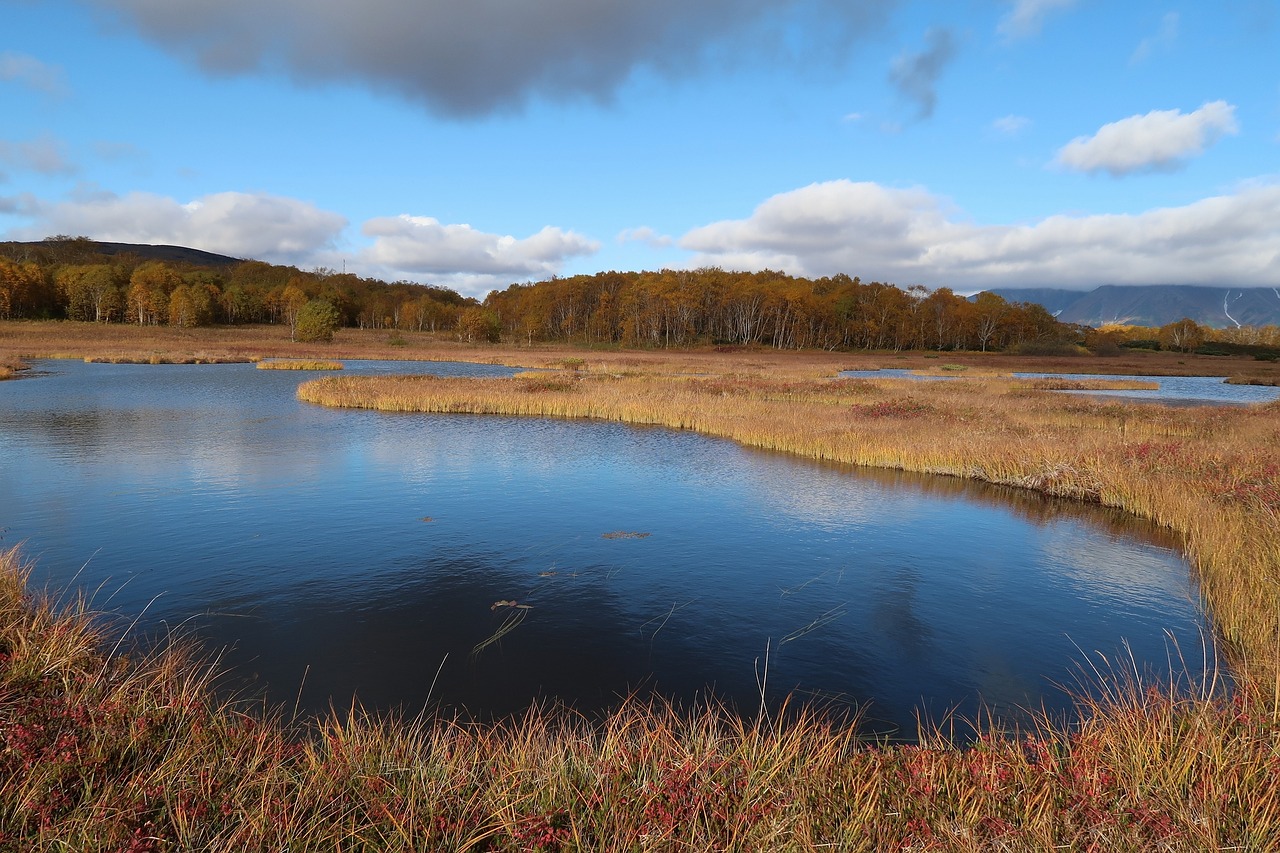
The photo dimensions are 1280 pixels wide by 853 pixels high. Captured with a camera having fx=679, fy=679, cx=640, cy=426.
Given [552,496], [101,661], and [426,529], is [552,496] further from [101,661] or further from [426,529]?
[101,661]

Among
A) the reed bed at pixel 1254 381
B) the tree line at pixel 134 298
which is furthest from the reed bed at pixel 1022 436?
the tree line at pixel 134 298

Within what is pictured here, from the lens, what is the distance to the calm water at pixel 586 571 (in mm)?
10422

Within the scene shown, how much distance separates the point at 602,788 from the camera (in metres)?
5.93

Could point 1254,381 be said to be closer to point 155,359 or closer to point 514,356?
point 514,356

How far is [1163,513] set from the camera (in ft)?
63.5

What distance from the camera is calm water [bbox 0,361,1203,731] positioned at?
10.4 metres

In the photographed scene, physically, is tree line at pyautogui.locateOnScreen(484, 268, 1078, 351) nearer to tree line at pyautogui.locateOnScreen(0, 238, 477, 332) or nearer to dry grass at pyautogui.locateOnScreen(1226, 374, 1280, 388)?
tree line at pyautogui.locateOnScreen(0, 238, 477, 332)

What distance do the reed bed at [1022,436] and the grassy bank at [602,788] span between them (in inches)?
95.6

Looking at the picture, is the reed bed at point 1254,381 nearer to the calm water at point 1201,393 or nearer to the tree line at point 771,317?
the calm water at point 1201,393

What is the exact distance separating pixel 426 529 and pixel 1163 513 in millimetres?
20546

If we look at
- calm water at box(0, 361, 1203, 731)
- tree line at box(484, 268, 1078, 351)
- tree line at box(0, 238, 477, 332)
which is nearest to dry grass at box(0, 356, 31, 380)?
calm water at box(0, 361, 1203, 731)

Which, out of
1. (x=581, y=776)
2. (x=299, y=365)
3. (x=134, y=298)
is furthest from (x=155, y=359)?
(x=581, y=776)

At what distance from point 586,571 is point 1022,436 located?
2209 cm

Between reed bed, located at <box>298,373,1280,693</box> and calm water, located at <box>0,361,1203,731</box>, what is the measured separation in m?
1.05
